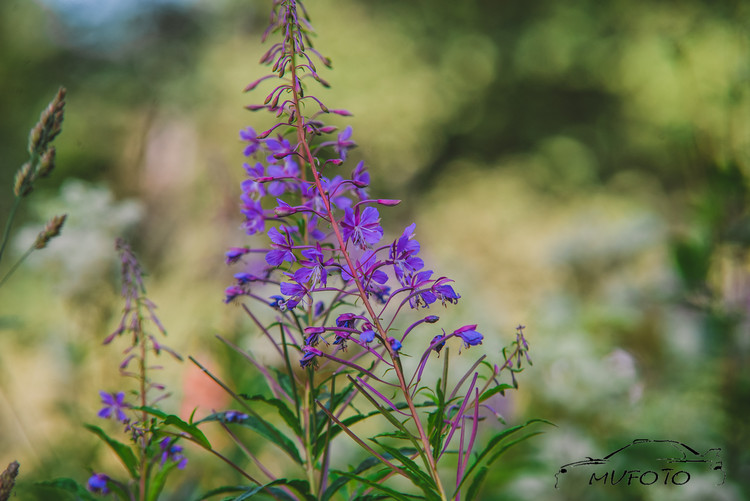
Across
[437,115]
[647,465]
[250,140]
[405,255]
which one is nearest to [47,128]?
[250,140]

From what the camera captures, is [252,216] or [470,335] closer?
[470,335]

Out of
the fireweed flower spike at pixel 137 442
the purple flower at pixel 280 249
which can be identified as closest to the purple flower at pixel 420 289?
the purple flower at pixel 280 249

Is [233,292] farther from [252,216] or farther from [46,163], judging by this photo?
[46,163]

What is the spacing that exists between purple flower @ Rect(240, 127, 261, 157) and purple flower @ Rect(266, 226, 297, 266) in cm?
16

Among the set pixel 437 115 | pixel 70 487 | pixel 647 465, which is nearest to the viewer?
pixel 70 487

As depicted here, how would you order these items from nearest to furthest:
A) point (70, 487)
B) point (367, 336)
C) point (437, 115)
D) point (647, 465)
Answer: point (367, 336)
point (70, 487)
point (647, 465)
point (437, 115)

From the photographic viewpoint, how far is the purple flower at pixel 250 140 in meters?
0.70

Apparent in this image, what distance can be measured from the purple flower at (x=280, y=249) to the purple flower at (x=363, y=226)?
5 centimetres

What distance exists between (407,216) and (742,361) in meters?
4.80

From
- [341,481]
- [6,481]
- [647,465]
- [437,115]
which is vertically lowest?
[6,481]

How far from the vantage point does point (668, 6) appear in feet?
22.2

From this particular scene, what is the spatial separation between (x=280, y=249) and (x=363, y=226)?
8 centimetres

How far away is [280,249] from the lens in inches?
22.8

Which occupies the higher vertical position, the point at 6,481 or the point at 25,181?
the point at 25,181
